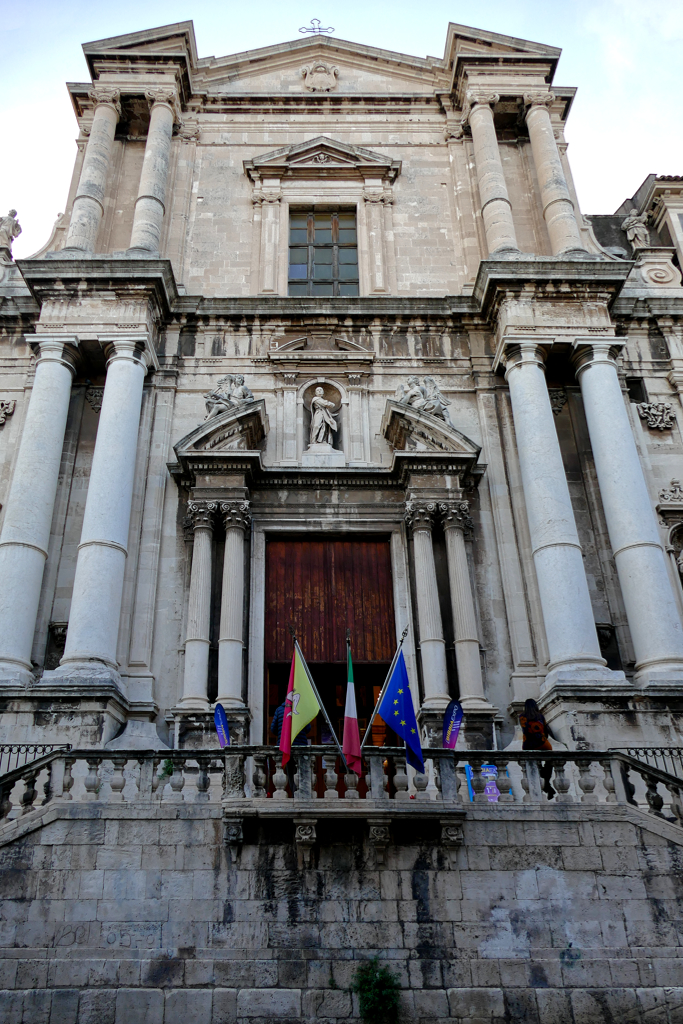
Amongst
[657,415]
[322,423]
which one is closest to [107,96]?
[322,423]

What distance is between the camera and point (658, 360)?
63.2ft

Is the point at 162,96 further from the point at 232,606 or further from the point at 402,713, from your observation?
the point at 402,713

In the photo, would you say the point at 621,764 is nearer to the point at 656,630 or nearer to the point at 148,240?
the point at 656,630

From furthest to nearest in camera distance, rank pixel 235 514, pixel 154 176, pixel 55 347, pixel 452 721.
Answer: pixel 154 176
pixel 55 347
pixel 235 514
pixel 452 721

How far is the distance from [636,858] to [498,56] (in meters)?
20.0

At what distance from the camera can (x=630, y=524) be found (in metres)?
15.9

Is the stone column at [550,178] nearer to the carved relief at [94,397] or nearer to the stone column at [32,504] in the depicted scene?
the carved relief at [94,397]

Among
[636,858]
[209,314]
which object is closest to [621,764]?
[636,858]

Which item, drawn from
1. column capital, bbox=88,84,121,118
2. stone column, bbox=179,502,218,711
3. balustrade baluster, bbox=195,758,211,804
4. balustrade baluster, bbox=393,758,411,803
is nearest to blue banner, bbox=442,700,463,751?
balustrade baluster, bbox=393,758,411,803

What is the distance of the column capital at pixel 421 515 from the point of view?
647 inches

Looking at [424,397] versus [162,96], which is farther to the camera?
[162,96]

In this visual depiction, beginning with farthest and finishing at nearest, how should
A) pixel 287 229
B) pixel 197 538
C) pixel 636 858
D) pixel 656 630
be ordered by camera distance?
pixel 287 229 < pixel 197 538 < pixel 656 630 < pixel 636 858

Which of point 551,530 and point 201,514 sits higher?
point 201,514

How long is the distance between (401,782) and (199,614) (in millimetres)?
6057
